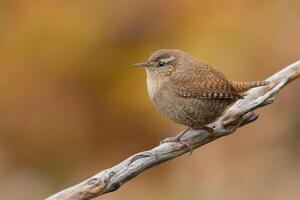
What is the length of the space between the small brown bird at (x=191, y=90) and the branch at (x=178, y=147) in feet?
0.23

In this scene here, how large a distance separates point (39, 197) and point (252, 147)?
6.75 feet

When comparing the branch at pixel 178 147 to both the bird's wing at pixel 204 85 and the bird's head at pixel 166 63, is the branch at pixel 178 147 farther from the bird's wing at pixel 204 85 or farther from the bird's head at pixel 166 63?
the bird's head at pixel 166 63

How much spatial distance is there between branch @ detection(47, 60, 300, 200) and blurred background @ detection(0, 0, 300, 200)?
8.48 ft

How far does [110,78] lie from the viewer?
8.16 meters

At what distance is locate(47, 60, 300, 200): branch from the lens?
4094 mm

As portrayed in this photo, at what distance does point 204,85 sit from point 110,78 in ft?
10.7

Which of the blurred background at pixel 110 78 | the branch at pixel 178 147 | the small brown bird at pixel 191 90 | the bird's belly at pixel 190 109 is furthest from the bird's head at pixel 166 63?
the blurred background at pixel 110 78

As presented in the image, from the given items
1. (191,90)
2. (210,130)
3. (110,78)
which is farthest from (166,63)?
(110,78)

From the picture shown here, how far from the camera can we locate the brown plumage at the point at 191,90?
485 cm

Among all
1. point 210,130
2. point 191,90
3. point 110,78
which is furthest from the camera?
point 110,78

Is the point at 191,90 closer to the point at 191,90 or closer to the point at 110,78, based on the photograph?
the point at 191,90

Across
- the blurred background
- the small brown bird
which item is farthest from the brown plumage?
the blurred background

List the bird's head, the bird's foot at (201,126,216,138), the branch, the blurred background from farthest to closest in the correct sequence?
the blurred background → the bird's head → the bird's foot at (201,126,216,138) → the branch

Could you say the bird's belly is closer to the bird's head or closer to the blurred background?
the bird's head
